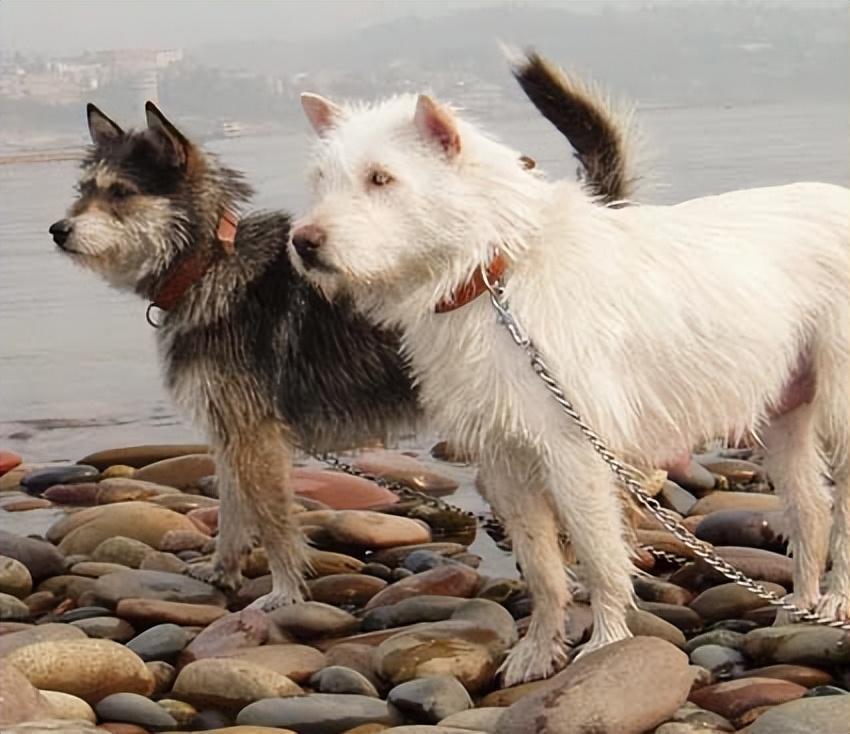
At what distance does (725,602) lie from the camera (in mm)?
5637

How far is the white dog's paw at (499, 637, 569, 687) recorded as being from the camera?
5.08 meters

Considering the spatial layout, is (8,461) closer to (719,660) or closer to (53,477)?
(53,477)

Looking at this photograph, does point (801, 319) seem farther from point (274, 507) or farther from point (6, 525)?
point (6, 525)

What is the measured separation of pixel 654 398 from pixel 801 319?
2.14 ft

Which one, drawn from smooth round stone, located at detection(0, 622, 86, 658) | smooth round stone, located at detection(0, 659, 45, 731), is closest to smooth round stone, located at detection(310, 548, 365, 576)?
smooth round stone, located at detection(0, 622, 86, 658)

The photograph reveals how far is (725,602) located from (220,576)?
2.26 meters

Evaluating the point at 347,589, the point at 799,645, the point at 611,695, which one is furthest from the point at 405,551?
the point at 611,695

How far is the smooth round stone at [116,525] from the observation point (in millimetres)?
7137

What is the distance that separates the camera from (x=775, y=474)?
5527 millimetres

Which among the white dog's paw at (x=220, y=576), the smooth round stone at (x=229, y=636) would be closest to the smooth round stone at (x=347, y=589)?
the white dog's paw at (x=220, y=576)

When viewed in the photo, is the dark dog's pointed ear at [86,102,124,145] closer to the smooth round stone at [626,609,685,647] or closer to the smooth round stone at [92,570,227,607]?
the smooth round stone at [92,570,227,607]

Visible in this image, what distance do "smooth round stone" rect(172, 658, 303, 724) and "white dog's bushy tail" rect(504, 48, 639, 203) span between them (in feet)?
6.87

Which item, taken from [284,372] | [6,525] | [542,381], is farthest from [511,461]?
[6,525]

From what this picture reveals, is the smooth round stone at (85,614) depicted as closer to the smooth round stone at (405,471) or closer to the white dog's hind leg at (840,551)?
the smooth round stone at (405,471)
